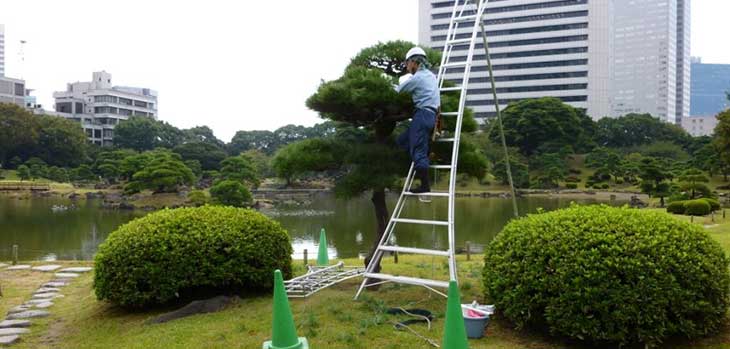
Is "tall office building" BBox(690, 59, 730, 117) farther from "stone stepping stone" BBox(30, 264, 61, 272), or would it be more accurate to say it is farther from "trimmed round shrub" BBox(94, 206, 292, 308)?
"trimmed round shrub" BBox(94, 206, 292, 308)

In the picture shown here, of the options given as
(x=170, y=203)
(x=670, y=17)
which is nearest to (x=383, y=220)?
(x=170, y=203)

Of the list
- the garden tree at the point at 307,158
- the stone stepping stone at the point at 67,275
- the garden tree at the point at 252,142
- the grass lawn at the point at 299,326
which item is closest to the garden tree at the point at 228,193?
the stone stepping stone at the point at 67,275

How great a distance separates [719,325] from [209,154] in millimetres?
48510

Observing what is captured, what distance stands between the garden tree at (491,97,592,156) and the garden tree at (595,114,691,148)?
24.2 feet

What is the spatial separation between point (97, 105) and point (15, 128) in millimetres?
28069

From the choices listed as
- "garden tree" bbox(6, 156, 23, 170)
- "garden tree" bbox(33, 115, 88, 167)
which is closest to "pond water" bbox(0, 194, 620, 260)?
"garden tree" bbox(33, 115, 88, 167)

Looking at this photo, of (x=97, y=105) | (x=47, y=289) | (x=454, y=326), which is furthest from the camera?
(x=97, y=105)

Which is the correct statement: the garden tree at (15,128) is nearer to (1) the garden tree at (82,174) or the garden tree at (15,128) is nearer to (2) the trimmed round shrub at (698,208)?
(1) the garden tree at (82,174)

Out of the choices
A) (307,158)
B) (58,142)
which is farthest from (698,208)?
(58,142)

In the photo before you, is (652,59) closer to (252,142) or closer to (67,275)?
(252,142)

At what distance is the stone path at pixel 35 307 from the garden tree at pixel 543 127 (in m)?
42.0

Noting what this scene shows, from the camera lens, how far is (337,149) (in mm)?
6332

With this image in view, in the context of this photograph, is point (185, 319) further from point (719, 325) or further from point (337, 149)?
point (719, 325)

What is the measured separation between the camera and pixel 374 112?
621 cm
